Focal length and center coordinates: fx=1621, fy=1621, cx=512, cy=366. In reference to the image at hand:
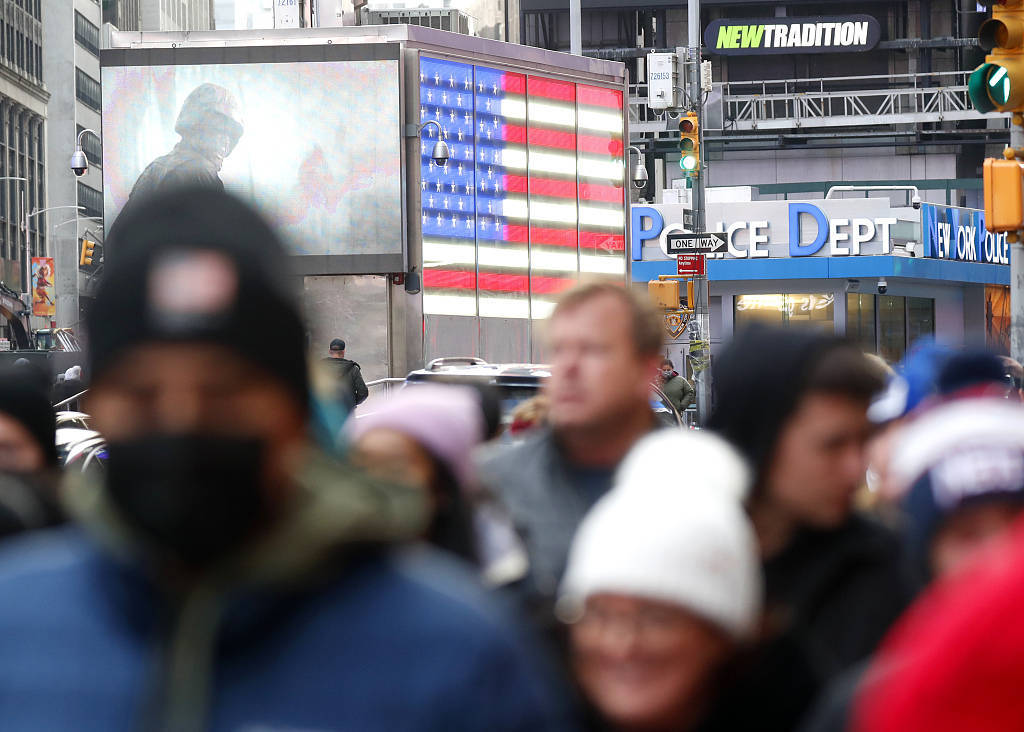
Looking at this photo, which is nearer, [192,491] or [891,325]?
[192,491]

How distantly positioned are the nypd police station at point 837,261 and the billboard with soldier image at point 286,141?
14562 mm

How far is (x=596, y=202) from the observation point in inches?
1496

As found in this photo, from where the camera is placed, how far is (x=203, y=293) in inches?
69.2

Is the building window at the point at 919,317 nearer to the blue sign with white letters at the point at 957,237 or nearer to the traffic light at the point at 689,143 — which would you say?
the blue sign with white letters at the point at 957,237

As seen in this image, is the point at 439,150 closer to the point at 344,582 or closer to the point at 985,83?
the point at 985,83

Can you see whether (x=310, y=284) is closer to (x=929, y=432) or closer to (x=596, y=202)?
(x=596, y=202)

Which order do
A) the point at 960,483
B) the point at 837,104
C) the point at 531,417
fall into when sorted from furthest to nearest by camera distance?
the point at 837,104 < the point at 531,417 < the point at 960,483

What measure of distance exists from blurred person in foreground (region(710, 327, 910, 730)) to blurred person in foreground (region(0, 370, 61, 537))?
1589 mm

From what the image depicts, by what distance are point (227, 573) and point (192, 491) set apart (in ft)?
0.34

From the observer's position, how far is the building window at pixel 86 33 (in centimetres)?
11688

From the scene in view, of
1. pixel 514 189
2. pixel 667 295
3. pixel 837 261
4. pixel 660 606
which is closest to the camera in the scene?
pixel 660 606

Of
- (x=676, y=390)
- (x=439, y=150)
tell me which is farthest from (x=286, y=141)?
(x=676, y=390)

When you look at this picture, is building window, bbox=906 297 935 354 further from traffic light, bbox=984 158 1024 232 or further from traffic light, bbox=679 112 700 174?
traffic light, bbox=984 158 1024 232

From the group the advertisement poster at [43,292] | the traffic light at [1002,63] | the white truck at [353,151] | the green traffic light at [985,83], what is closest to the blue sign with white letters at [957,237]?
the white truck at [353,151]
